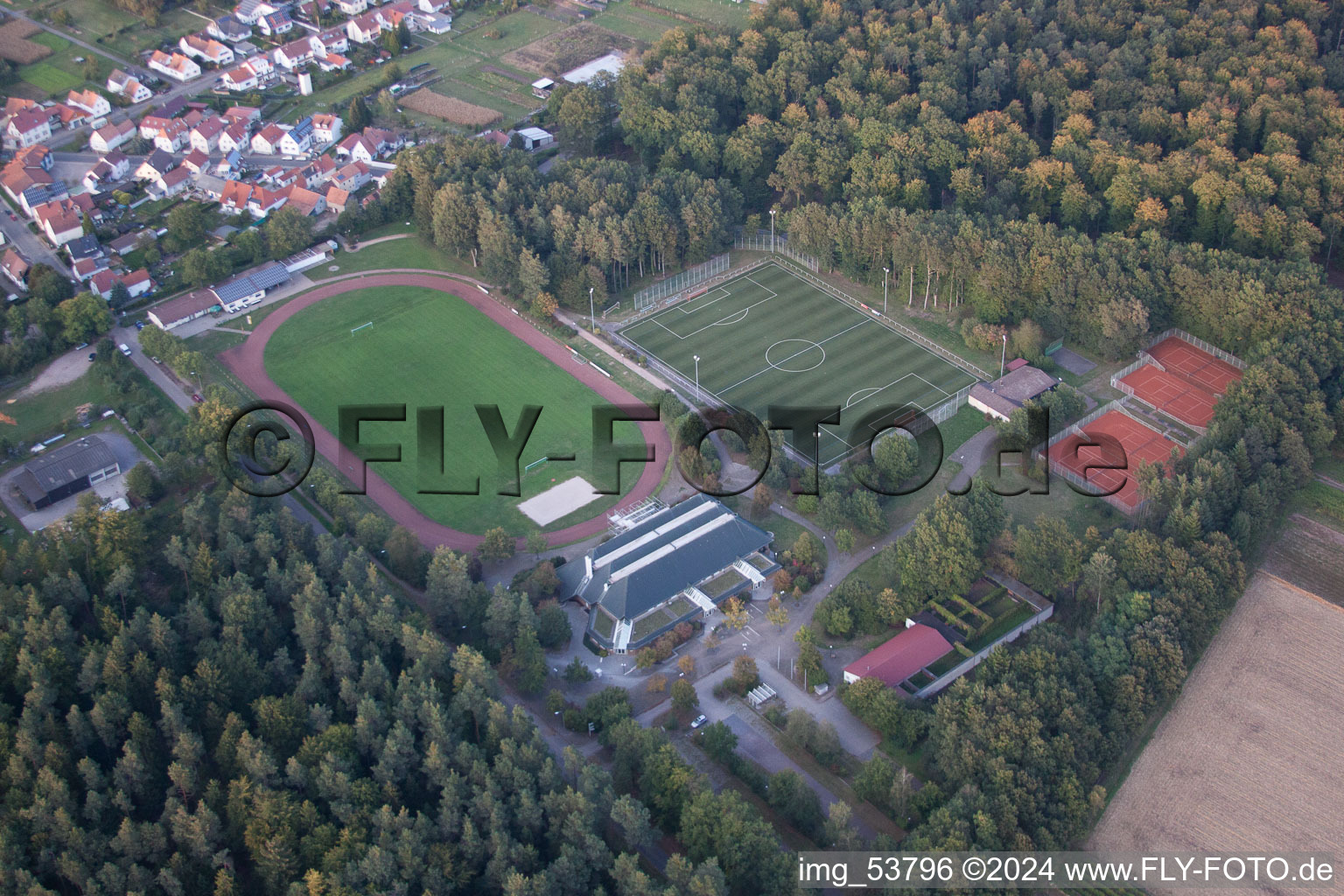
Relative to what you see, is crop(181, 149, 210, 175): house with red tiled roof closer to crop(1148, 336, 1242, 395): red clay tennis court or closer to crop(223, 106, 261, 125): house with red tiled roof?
crop(223, 106, 261, 125): house with red tiled roof

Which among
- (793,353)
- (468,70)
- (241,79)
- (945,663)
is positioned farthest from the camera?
(468,70)

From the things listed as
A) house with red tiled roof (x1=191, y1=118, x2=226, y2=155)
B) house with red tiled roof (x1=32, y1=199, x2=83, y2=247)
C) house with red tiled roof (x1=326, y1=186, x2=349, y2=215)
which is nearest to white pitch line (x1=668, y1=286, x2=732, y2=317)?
house with red tiled roof (x1=326, y1=186, x2=349, y2=215)

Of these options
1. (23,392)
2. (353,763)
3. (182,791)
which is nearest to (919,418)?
(353,763)

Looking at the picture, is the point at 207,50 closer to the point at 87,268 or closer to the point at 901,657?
the point at 87,268

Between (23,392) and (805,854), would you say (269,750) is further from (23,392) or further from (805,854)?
(23,392)

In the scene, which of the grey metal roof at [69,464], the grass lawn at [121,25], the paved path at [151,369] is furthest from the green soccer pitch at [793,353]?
the grass lawn at [121,25]

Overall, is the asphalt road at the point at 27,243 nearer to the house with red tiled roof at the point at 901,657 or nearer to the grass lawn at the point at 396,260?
the grass lawn at the point at 396,260

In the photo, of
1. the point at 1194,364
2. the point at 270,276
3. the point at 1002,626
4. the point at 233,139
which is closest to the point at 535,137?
the point at 233,139
